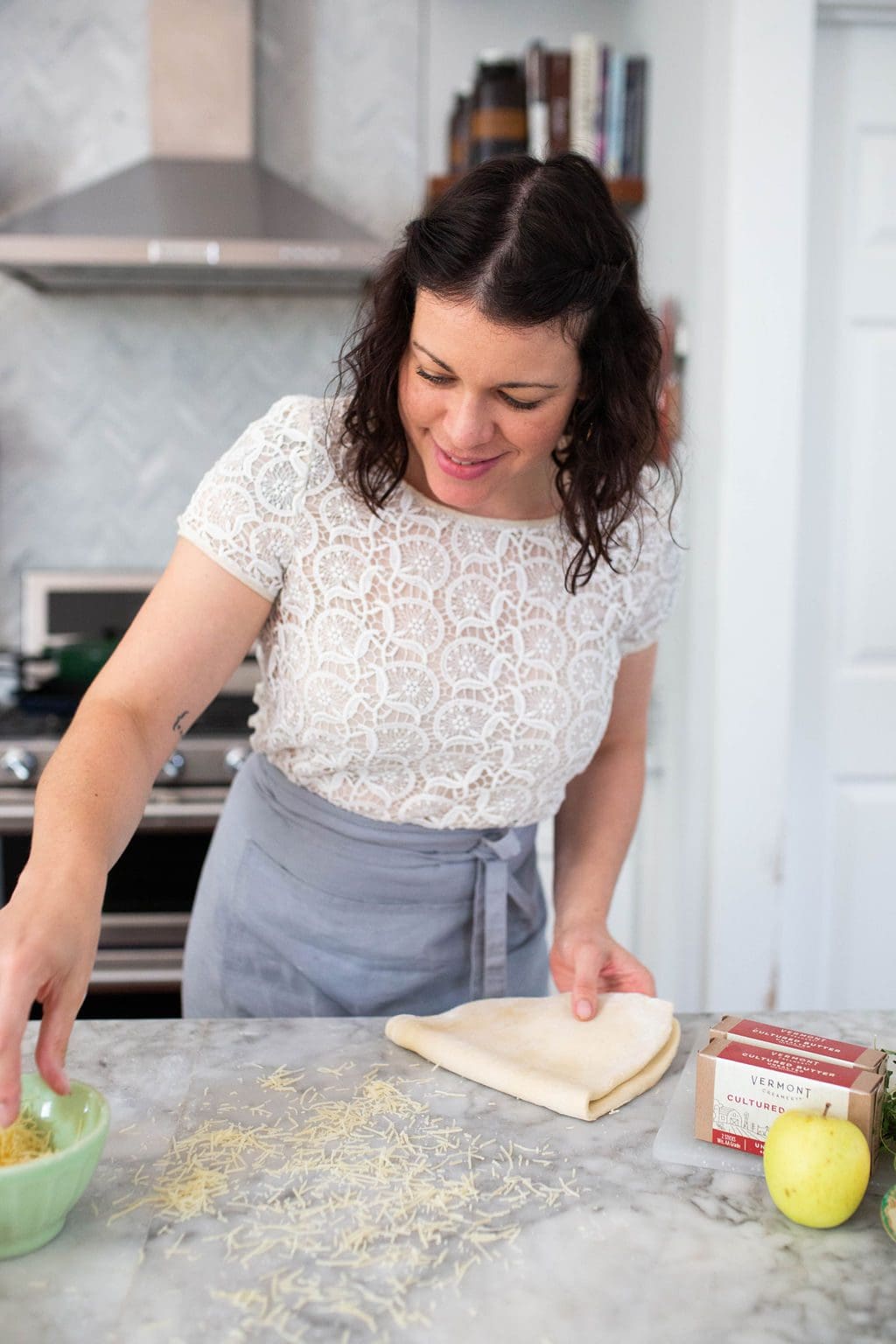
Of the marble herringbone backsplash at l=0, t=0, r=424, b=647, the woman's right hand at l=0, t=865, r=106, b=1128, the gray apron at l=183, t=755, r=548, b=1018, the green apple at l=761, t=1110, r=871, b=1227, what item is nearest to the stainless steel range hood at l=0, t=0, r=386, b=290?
the marble herringbone backsplash at l=0, t=0, r=424, b=647

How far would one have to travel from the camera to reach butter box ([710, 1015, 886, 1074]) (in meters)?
0.89

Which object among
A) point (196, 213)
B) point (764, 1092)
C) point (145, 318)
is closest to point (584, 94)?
point (196, 213)

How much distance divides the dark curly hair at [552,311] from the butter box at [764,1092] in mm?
508

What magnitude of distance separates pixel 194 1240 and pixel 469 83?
2.63 meters

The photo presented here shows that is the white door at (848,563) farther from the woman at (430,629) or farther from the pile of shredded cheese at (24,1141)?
the pile of shredded cheese at (24,1141)

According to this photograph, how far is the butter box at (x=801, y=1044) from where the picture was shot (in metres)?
0.89

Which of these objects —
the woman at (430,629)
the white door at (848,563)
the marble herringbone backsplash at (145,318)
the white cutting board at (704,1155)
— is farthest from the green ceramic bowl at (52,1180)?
the marble herringbone backsplash at (145,318)

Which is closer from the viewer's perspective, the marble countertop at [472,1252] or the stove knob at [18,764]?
the marble countertop at [472,1252]

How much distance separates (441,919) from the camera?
4.24ft

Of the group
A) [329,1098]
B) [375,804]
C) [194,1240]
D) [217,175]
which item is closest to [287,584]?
[375,804]

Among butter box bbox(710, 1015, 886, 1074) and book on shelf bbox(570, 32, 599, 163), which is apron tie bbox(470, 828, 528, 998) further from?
book on shelf bbox(570, 32, 599, 163)

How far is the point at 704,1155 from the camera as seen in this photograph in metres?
0.90

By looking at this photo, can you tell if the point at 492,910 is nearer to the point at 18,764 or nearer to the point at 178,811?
the point at 178,811

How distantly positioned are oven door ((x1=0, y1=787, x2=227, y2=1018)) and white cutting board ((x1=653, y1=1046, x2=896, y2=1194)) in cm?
151
